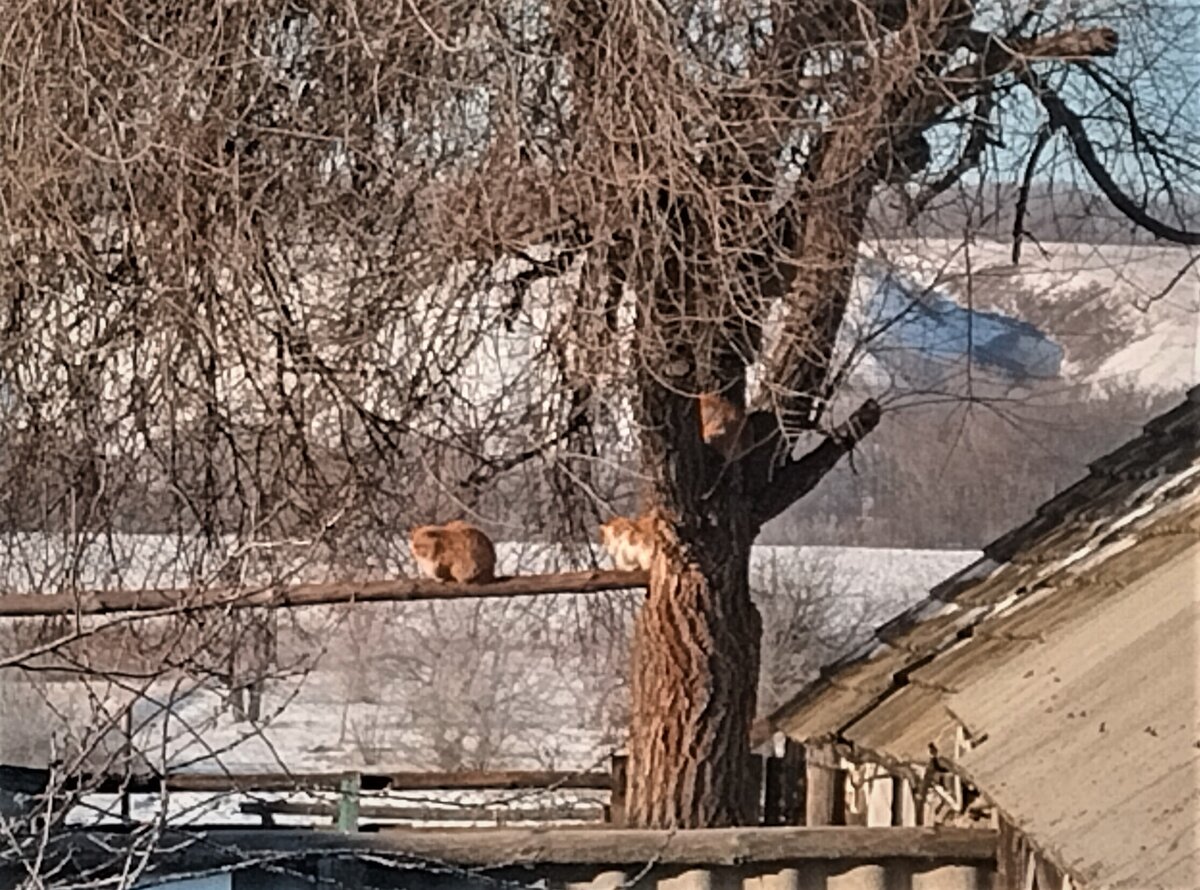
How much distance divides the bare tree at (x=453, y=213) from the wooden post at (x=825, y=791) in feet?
1.82

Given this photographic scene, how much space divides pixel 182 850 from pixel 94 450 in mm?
524

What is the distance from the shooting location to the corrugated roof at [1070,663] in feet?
3.52

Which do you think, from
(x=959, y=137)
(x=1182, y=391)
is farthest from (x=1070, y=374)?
(x=959, y=137)

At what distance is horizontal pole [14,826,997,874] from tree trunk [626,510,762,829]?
1.57ft

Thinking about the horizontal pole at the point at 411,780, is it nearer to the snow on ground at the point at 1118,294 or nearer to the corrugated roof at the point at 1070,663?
the corrugated roof at the point at 1070,663

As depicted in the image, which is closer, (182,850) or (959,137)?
(182,850)

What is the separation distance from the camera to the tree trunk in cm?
214

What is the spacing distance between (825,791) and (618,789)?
0.95 feet

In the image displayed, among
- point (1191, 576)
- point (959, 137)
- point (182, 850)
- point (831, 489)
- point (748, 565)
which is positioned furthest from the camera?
point (831, 489)

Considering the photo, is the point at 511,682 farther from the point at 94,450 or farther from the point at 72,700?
the point at 94,450

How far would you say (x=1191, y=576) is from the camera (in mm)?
1344

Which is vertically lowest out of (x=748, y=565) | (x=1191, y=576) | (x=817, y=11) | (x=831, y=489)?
(x=1191, y=576)

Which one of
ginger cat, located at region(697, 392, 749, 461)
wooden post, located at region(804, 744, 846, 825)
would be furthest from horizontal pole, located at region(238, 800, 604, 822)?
ginger cat, located at region(697, 392, 749, 461)

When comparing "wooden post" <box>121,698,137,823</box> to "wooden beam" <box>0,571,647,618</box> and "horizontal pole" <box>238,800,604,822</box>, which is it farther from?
"horizontal pole" <box>238,800,604,822</box>
